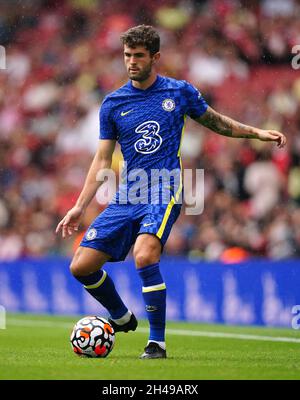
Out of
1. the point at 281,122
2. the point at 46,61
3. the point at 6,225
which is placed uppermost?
the point at 46,61

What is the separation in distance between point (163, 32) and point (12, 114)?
11.5ft

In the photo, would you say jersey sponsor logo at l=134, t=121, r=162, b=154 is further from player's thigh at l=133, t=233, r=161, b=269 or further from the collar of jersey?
player's thigh at l=133, t=233, r=161, b=269

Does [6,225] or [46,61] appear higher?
[46,61]

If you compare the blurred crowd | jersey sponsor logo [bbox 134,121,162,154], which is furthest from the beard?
the blurred crowd

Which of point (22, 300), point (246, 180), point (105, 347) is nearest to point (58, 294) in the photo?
point (22, 300)

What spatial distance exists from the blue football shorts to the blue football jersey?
248 mm

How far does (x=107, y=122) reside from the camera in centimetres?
805

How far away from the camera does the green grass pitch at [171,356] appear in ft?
21.2

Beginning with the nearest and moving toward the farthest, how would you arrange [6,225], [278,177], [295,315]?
[295,315] < [278,177] < [6,225]

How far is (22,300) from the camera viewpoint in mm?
16688

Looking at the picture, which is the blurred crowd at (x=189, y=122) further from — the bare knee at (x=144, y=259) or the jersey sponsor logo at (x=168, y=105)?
the bare knee at (x=144, y=259)

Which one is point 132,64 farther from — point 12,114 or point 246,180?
point 12,114

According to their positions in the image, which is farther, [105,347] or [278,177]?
[278,177]

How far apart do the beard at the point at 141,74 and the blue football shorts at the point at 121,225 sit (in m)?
1.01
